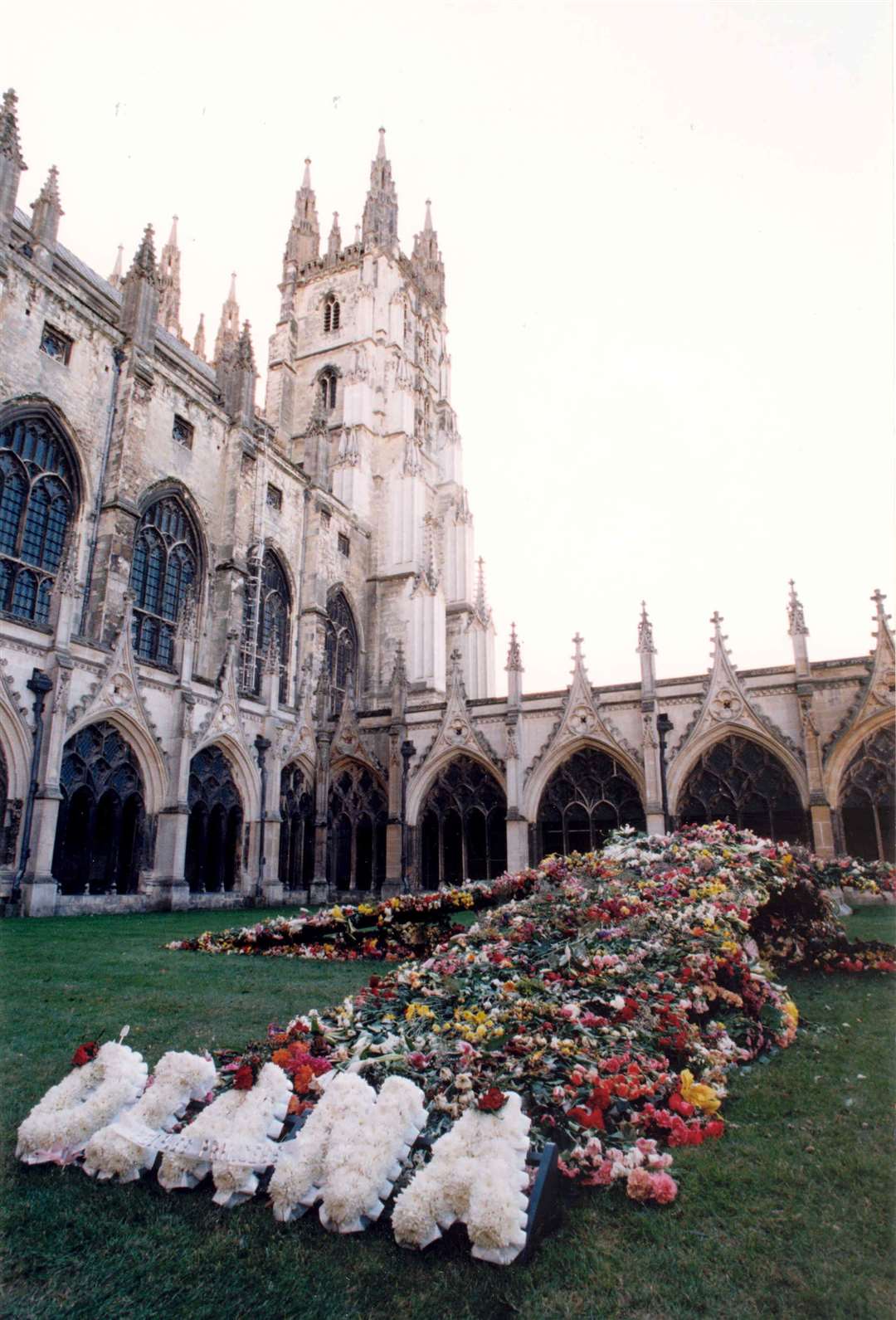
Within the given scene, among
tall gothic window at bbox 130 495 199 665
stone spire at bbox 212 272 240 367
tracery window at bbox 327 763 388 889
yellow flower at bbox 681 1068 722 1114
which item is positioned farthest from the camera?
stone spire at bbox 212 272 240 367

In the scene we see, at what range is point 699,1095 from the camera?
4.23 metres

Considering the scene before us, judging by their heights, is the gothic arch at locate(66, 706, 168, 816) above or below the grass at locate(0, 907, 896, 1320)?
above

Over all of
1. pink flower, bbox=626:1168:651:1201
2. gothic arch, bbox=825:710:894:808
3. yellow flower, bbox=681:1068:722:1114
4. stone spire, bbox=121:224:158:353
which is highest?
stone spire, bbox=121:224:158:353

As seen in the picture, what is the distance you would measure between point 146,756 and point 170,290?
35143 mm

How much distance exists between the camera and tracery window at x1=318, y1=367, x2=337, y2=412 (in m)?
41.4

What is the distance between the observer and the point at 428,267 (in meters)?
50.9

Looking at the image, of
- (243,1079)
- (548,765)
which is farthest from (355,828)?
(243,1079)

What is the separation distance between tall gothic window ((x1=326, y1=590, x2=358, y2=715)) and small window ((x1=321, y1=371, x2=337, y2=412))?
1362 cm

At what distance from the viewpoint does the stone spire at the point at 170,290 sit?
4319 cm

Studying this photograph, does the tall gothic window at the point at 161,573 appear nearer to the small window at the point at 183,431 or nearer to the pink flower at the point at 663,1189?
the small window at the point at 183,431

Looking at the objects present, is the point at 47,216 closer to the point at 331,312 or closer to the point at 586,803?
the point at 331,312

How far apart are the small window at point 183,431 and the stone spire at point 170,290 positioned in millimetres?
18794

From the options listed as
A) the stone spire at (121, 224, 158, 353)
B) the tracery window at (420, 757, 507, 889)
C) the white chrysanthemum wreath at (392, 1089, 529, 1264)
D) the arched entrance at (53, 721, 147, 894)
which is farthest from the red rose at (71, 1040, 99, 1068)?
the stone spire at (121, 224, 158, 353)

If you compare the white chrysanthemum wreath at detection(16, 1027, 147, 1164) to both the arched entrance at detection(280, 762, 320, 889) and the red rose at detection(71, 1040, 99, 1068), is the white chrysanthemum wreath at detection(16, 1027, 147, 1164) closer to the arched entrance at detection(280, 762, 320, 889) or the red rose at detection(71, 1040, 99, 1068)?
the red rose at detection(71, 1040, 99, 1068)
